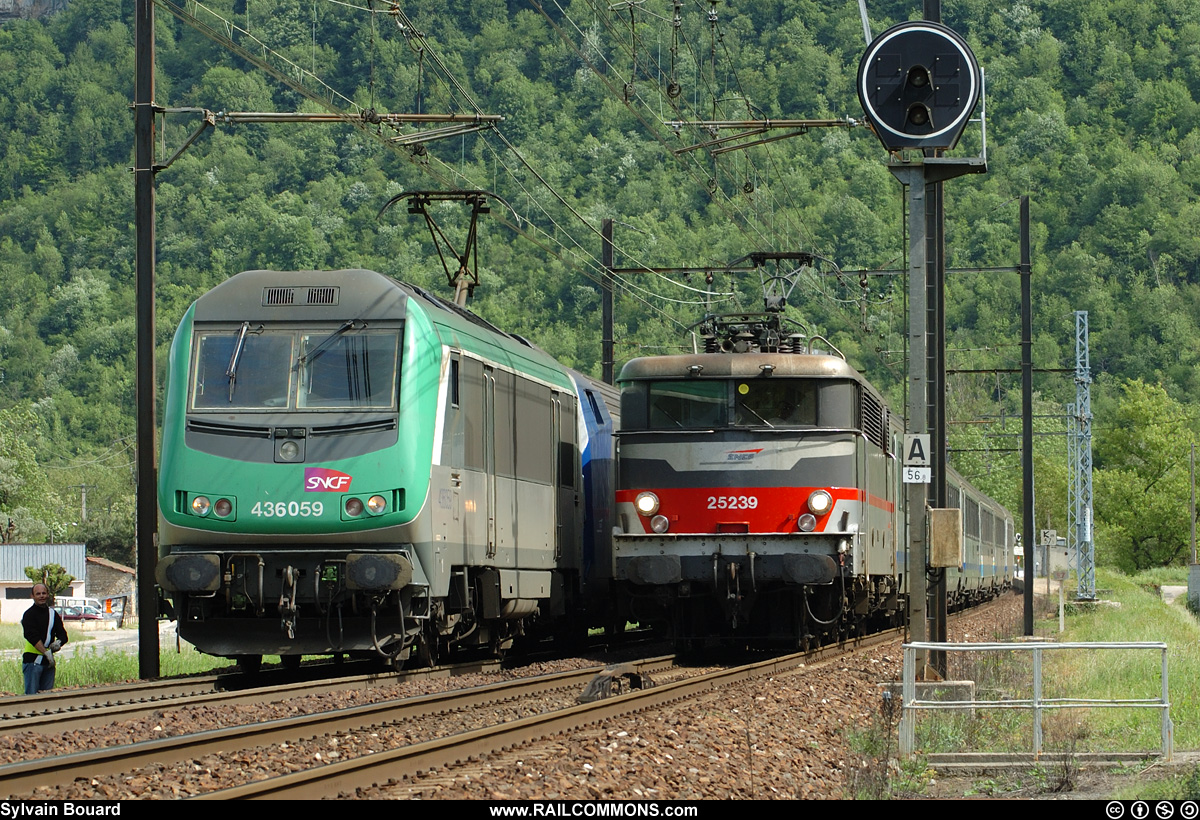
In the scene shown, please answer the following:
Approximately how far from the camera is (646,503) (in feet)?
60.2

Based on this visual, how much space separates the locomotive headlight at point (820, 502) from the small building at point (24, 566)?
58656 millimetres

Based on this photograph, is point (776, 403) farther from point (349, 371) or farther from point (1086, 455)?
point (1086, 455)

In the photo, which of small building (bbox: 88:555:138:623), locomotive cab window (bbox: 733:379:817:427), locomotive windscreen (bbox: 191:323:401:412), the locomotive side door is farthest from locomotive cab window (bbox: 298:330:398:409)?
small building (bbox: 88:555:138:623)

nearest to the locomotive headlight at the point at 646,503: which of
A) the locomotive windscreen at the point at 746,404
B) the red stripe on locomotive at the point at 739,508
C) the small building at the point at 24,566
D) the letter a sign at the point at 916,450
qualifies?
the red stripe on locomotive at the point at 739,508

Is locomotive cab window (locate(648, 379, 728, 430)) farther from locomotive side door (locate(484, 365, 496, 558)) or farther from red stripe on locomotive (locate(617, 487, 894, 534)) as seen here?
locomotive side door (locate(484, 365, 496, 558))

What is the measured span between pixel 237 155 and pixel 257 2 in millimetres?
11194

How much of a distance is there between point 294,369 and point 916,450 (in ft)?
19.2

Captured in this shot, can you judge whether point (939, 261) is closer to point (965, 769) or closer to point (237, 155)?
point (965, 769)

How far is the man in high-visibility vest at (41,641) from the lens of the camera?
50.2ft

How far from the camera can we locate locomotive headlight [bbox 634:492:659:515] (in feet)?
60.1

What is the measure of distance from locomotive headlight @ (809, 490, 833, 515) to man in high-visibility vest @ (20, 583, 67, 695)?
316 inches

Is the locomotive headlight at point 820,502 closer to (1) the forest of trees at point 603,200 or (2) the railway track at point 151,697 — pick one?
(2) the railway track at point 151,697

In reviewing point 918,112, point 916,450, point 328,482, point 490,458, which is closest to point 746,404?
point 490,458
